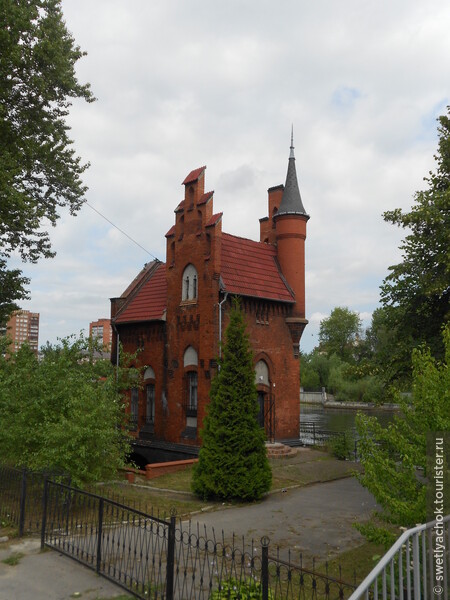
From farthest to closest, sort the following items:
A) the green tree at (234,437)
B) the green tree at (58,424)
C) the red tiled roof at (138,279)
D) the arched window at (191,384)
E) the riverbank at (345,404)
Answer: the riverbank at (345,404) < the red tiled roof at (138,279) < the arched window at (191,384) < the green tree at (234,437) < the green tree at (58,424)

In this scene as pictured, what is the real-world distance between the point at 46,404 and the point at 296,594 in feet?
26.3

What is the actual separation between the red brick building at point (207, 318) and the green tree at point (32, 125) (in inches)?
226

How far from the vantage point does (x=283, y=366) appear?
24453 mm

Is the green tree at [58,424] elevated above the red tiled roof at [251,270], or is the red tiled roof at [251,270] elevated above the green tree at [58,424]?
the red tiled roof at [251,270]

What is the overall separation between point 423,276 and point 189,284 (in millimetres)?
10427

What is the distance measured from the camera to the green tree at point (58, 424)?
38.2ft

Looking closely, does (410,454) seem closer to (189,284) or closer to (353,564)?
(353,564)

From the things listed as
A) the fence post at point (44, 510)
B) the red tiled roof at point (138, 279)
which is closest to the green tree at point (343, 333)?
the red tiled roof at point (138, 279)

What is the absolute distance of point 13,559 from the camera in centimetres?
875

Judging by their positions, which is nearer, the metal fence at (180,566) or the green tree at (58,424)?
the metal fence at (180,566)

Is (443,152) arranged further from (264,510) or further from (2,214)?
(2,214)

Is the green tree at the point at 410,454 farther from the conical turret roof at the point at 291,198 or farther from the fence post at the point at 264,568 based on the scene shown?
the conical turret roof at the point at 291,198

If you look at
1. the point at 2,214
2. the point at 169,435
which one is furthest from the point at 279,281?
the point at 2,214

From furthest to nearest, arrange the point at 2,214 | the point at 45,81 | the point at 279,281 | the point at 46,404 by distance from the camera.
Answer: the point at 279,281 → the point at 45,81 → the point at 2,214 → the point at 46,404
